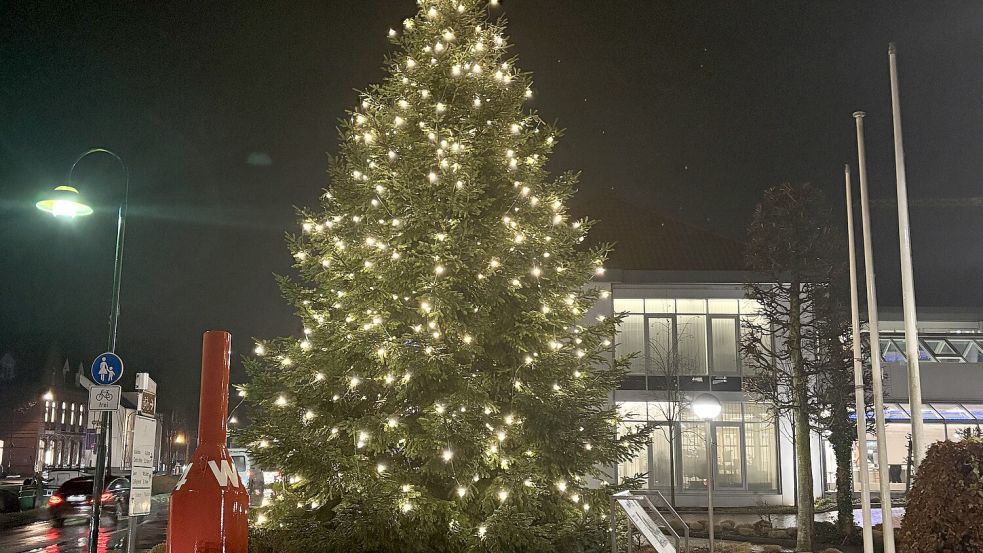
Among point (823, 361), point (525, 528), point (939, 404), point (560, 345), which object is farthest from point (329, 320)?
point (939, 404)

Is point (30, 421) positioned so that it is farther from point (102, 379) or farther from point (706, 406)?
point (706, 406)

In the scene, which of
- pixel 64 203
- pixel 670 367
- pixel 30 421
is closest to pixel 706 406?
pixel 64 203

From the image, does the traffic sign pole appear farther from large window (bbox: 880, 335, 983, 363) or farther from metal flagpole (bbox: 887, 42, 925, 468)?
large window (bbox: 880, 335, 983, 363)

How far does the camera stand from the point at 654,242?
35062 mm

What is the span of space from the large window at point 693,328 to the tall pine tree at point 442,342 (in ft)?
63.1

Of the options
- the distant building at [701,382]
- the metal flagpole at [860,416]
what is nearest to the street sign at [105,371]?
the metal flagpole at [860,416]

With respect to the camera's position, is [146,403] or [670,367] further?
[670,367]

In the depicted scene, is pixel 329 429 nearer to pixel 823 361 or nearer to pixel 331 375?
pixel 331 375

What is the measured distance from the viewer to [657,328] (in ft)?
107

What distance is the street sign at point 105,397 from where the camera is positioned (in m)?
14.6

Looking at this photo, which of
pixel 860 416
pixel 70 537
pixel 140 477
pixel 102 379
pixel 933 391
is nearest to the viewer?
pixel 140 477

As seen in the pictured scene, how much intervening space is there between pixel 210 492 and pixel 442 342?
4.70 metres

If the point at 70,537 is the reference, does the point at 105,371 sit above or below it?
above

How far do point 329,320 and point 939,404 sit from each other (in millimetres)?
30915
